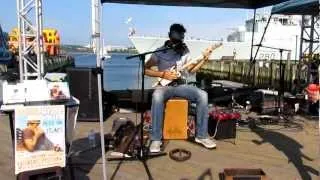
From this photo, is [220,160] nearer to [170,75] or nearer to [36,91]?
[170,75]

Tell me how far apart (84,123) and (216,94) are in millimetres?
3490

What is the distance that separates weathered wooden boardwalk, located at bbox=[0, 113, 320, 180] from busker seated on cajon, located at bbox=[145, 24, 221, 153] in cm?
26

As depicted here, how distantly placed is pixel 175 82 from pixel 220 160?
46.5 inches

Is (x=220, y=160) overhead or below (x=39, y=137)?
below

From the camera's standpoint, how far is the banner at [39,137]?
4234 millimetres

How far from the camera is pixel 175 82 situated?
659 centimetres

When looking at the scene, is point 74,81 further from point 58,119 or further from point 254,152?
point 58,119

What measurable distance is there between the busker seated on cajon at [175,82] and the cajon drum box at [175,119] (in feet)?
0.32

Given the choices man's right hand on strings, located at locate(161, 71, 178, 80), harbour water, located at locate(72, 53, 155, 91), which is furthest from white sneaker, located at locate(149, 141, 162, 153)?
harbour water, located at locate(72, 53, 155, 91)

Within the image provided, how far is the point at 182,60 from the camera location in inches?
267

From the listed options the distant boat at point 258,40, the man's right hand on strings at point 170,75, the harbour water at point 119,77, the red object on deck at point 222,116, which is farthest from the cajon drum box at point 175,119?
the distant boat at point 258,40

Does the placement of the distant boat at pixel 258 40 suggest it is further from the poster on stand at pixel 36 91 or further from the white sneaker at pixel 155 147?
the poster on stand at pixel 36 91

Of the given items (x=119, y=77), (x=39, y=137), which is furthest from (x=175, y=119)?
(x=119, y=77)

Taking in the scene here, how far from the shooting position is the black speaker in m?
8.71
